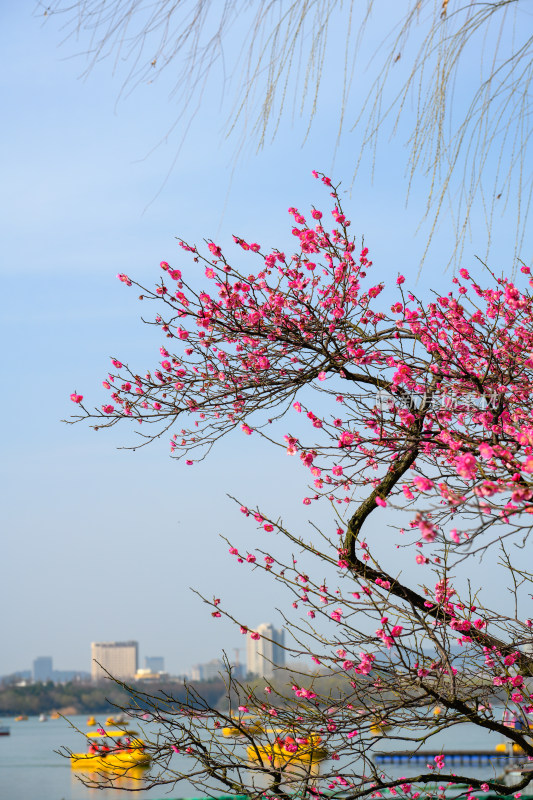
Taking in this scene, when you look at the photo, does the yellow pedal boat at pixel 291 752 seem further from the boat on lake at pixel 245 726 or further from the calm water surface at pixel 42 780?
the calm water surface at pixel 42 780

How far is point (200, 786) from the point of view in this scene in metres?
3.50

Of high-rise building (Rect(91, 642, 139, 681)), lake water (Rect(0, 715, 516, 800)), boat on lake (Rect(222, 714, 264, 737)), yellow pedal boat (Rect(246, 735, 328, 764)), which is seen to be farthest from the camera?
high-rise building (Rect(91, 642, 139, 681))

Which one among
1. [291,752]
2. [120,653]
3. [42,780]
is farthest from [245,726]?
[120,653]

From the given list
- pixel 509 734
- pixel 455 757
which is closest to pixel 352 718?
pixel 509 734

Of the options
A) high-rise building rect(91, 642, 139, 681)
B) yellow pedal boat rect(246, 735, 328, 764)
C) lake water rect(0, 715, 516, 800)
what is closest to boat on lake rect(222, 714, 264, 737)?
yellow pedal boat rect(246, 735, 328, 764)

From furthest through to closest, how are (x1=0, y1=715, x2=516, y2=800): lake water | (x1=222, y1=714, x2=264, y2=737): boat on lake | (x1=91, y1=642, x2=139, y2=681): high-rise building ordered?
1. (x1=91, y1=642, x2=139, y2=681): high-rise building
2. (x1=0, y1=715, x2=516, y2=800): lake water
3. (x1=222, y1=714, x2=264, y2=737): boat on lake

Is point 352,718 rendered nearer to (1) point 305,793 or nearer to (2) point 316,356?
(1) point 305,793

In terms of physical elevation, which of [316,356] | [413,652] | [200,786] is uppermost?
[316,356]

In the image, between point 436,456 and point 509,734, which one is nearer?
point 509,734

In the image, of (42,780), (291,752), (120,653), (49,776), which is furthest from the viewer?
(120,653)

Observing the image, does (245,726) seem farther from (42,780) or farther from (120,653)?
(120,653)

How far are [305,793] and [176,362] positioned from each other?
2296 mm

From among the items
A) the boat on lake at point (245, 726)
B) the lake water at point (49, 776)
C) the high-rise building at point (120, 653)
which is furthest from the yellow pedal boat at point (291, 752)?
the high-rise building at point (120, 653)

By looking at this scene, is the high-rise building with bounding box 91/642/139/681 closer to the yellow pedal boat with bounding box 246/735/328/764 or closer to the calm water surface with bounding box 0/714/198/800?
the calm water surface with bounding box 0/714/198/800
